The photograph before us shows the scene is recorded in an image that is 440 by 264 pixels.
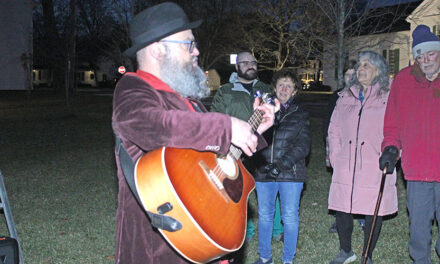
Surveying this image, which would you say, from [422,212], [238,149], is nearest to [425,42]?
[422,212]

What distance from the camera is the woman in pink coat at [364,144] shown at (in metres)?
5.02

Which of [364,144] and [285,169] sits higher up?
[364,144]

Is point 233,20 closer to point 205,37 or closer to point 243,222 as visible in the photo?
point 205,37

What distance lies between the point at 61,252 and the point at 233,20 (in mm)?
27379

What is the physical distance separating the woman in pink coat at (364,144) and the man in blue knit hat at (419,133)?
0.28 metres

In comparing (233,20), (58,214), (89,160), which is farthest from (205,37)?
(58,214)

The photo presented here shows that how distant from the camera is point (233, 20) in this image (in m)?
31.8

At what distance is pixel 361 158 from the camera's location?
200 inches

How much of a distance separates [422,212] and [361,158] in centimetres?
78

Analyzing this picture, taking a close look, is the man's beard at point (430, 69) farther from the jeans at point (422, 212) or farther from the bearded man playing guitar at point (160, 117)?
the bearded man playing guitar at point (160, 117)

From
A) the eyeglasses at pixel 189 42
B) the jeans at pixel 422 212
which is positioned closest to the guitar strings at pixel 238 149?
the eyeglasses at pixel 189 42

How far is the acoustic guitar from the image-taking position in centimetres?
220

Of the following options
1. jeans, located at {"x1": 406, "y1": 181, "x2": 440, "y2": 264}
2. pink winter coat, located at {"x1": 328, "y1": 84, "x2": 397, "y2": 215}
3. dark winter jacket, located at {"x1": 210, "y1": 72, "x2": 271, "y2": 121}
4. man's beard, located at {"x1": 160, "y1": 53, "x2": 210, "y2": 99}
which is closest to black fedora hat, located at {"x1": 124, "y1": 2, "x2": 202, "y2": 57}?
man's beard, located at {"x1": 160, "y1": 53, "x2": 210, "y2": 99}

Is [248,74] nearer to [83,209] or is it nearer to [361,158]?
[361,158]
